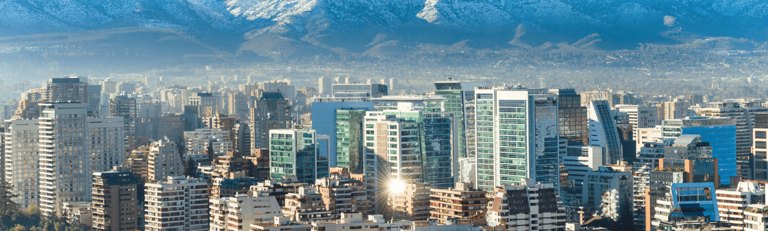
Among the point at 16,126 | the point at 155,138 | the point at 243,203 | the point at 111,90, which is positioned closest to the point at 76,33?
the point at 111,90

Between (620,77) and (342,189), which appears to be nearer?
(342,189)

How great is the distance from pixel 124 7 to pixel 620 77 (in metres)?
17.4

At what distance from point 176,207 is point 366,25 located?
27.6m

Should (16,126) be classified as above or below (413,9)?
below

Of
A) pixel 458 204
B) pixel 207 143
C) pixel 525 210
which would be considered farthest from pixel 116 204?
pixel 207 143

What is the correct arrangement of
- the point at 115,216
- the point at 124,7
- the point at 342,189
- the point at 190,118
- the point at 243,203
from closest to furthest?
the point at 243,203
the point at 342,189
the point at 115,216
the point at 190,118
the point at 124,7

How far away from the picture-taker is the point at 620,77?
136ft

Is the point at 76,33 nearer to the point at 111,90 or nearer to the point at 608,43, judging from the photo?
the point at 111,90

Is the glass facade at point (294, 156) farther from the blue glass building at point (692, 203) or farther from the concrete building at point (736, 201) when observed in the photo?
the blue glass building at point (692, 203)

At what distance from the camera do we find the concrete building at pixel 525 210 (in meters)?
22.4

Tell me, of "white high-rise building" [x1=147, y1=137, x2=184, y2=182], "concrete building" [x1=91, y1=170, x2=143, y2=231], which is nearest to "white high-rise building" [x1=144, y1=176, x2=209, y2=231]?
"concrete building" [x1=91, y1=170, x2=143, y2=231]

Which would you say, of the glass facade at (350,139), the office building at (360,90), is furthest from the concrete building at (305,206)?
the office building at (360,90)

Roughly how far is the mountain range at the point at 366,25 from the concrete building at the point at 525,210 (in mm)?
Answer: 24974

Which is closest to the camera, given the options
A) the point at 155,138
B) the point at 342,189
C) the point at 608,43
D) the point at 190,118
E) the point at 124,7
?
the point at 342,189
